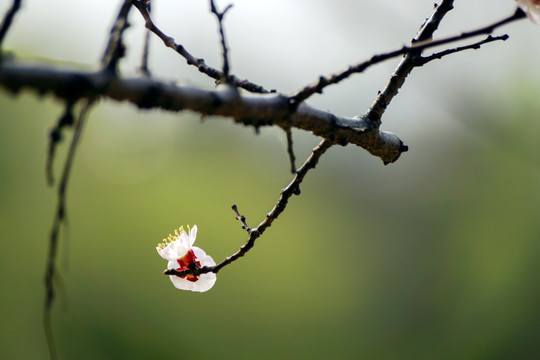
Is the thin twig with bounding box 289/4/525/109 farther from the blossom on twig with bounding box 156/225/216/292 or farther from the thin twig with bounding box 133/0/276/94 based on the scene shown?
the blossom on twig with bounding box 156/225/216/292

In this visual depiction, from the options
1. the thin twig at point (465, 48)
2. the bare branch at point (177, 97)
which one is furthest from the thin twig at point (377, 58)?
the thin twig at point (465, 48)

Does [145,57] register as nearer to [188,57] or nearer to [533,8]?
[188,57]

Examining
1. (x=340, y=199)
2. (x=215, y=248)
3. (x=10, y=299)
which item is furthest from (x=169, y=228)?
(x=340, y=199)

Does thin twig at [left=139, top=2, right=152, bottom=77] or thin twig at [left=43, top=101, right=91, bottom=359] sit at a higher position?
thin twig at [left=139, top=2, right=152, bottom=77]

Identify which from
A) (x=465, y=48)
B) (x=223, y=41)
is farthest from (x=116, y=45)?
(x=465, y=48)

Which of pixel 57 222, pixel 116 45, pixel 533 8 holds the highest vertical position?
pixel 533 8

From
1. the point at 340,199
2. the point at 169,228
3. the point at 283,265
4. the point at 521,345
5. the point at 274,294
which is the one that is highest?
the point at 340,199

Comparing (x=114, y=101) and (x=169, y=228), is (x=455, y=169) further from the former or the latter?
(x=114, y=101)

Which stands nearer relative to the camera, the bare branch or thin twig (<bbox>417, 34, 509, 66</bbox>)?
the bare branch

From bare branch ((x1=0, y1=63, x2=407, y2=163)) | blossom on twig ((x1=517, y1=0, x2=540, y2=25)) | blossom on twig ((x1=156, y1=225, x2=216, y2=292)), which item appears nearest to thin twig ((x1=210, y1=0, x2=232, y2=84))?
bare branch ((x1=0, y1=63, x2=407, y2=163))

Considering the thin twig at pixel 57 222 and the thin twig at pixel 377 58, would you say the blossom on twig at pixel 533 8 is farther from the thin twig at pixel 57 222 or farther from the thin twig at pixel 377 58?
the thin twig at pixel 57 222

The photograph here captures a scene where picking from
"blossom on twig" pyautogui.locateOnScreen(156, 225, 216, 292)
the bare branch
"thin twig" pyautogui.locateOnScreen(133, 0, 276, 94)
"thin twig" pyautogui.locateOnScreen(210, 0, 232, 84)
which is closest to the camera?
the bare branch
